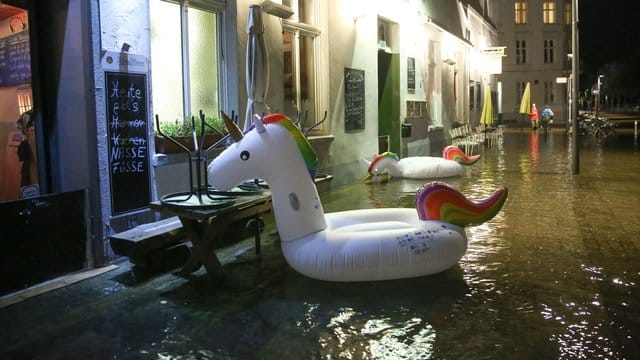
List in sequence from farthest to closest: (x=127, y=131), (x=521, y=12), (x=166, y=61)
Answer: (x=521, y=12) → (x=166, y=61) → (x=127, y=131)

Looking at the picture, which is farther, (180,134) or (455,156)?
(455,156)

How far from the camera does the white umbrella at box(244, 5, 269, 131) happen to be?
863 cm

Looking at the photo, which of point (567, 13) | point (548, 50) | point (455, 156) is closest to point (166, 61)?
point (455, 156)

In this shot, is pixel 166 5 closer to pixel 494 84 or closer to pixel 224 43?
pixel 224 43

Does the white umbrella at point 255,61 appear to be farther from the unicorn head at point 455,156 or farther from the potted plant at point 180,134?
the unicorn head at point 455,156

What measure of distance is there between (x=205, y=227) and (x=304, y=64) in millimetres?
6790

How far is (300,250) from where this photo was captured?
6238mm

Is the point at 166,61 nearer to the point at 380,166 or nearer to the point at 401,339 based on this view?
the point at 401,339

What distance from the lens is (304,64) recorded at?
41.5 ft

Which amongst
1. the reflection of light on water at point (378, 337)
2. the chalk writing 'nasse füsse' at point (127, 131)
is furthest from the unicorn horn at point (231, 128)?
the reflection of light on water at point (378, 337)

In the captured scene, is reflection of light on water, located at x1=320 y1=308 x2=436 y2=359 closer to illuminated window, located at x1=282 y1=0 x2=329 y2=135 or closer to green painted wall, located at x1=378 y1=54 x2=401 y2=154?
illuminated window, located at x1=282 y1=0 x2=329 y2=135

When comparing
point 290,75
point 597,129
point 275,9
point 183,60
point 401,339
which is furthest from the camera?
point 597,129

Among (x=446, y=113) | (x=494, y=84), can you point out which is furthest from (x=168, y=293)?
(x=494, y=84)

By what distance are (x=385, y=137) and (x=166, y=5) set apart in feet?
33.8
